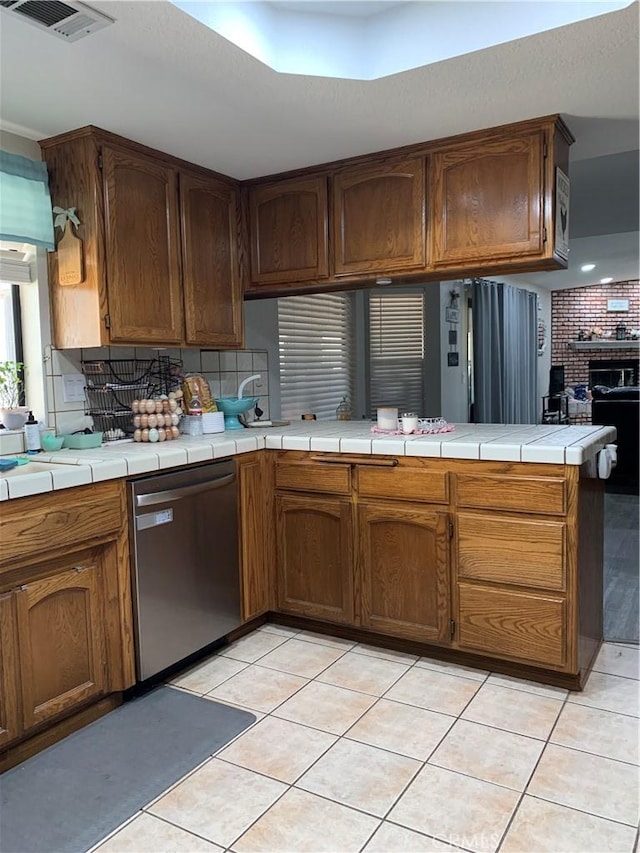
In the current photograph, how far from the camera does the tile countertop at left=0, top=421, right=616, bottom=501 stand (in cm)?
208

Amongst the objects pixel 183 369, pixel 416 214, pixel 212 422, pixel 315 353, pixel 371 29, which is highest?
pixel 371 29

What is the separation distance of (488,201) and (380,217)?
20.3 inches

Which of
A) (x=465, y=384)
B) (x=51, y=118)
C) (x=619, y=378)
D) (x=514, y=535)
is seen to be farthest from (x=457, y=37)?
(x=619, y=378)

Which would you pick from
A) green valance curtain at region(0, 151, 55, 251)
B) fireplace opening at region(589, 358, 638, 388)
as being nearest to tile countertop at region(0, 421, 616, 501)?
green valance curtain at region(0, 151, 55, 251)

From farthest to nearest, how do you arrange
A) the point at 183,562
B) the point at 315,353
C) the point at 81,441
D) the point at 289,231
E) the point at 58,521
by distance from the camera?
the point at 315,353 < the point at 289,231 < the point at 81,441 < the point at 183,562 < the point at 58,521

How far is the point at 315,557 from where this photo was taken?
2.90m

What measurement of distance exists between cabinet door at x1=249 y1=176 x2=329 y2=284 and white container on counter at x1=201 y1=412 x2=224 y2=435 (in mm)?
766

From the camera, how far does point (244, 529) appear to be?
2.85 metres

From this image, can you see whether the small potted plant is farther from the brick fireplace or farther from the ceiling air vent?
the brick fireplace

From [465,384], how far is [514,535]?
14.7ft

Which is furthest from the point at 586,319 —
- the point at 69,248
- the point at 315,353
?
the point at 69,248

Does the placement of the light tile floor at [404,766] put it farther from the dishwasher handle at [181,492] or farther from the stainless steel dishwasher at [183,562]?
the dishwasher handle at [181,492]

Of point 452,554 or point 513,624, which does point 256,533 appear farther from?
point 513,624

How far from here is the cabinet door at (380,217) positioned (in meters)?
2.89
